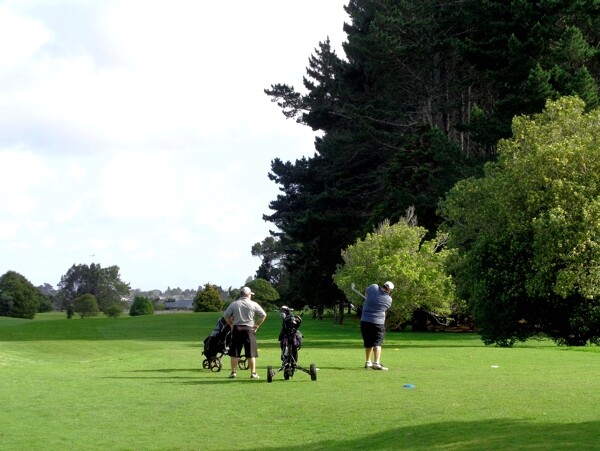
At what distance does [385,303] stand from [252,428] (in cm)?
950

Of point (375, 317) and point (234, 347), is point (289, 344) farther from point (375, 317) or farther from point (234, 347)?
point (375, 317)

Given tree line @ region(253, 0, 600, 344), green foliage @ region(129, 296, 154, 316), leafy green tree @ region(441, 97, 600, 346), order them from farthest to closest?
green foliage @ region(129, 296, 154, 316) → tree line @ region(253, 0, 600, 344) → leafy green tree @ region(441, 97, 600, 346)

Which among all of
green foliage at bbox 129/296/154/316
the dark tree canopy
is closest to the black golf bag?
the dark tree canopy

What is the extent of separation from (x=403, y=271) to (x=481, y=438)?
33.0 metres

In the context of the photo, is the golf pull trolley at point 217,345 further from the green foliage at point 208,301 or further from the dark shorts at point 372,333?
the green foliage at point 208,301

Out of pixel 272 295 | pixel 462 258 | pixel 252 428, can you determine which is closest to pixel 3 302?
pixel 272 295

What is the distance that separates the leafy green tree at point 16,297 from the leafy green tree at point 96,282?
1928 inches

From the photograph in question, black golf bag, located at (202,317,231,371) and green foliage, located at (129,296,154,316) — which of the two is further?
green foliage, located at (129,296,154,316)

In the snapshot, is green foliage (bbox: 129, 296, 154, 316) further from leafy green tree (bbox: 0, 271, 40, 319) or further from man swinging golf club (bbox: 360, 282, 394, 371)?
man swinging golf club (bbox: 360, 282, 394, 371)

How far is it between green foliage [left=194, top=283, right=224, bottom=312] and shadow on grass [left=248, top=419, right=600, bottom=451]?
111m

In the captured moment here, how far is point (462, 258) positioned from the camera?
39500 millimetres

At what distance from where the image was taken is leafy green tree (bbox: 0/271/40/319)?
5089 inches

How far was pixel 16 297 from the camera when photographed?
130 m

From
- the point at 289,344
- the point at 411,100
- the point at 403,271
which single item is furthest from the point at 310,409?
the point at 411,100
